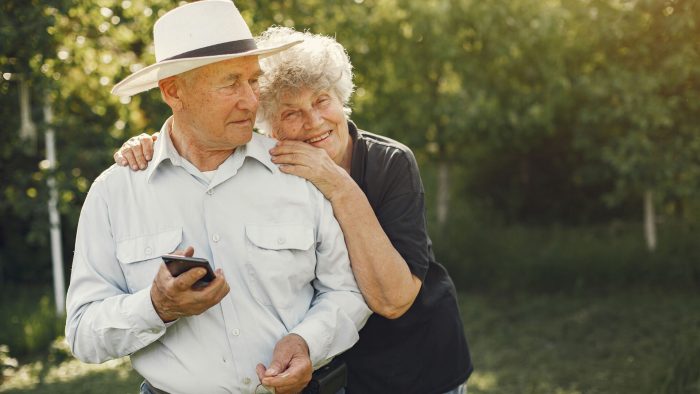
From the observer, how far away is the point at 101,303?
2285mm

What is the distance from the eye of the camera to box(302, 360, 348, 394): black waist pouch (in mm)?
2365

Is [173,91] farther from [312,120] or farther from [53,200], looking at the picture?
[53,200]

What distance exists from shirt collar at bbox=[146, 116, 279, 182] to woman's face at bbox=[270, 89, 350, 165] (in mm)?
191

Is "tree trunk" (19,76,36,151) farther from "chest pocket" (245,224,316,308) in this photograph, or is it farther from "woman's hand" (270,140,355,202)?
"chest pocket" (245,224,316,308)

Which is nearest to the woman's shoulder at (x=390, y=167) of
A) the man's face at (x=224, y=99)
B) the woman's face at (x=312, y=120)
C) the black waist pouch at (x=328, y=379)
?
the woman's face at (x=312, y=120)

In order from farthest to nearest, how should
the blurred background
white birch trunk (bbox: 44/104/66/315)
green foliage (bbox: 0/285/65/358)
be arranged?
green foliage (bbox: 0/285/65/358) → white birch trunk (bbox: 44/104/66/315) → the blurred background

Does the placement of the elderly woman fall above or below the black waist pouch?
above

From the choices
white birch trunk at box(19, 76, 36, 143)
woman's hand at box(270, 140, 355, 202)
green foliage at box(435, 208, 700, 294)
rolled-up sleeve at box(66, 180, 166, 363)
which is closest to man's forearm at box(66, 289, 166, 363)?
rolled-up sleeve at box(66, 180, 166, 363)

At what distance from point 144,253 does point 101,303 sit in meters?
0.18

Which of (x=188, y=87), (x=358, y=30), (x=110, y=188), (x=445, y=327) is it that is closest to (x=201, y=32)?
(x=188, y=87)

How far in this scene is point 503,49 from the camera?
30.2ft

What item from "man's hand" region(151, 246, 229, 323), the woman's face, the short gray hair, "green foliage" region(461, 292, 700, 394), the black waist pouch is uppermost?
the short gray hair

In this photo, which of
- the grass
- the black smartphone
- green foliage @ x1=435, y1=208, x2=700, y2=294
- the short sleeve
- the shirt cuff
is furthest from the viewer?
green foliage @ x1=435, y1=208, x2=700, y2=294

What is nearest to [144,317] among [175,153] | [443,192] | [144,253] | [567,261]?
[144,253]
